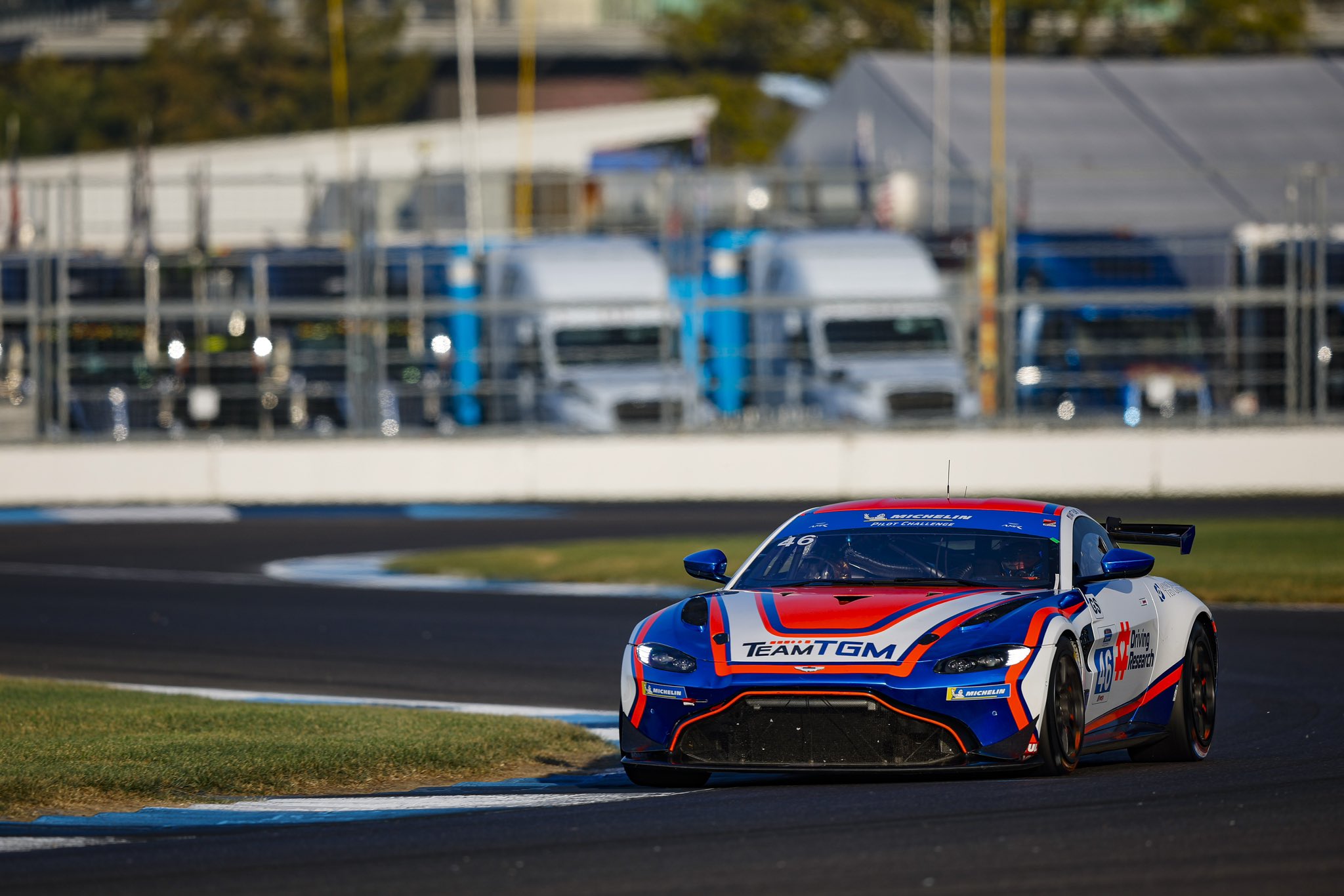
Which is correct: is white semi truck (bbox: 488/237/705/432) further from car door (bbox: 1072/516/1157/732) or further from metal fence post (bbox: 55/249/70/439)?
car door (bbox: 1072/516/1157/732)

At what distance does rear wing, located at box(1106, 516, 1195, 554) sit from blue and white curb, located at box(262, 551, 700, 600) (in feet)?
23.4

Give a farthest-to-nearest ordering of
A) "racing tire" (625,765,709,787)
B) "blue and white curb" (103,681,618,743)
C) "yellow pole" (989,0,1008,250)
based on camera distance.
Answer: "yellow pole" (989,0,1008,250) → "blue and white curb" (103,681,618,743) → "racing tire" (625,765,709,787)

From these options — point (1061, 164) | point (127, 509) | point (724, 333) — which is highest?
point (1061, 164)

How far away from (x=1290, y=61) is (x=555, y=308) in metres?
22.1

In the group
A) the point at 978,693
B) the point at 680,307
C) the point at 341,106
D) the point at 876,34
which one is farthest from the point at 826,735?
the point at 876,34

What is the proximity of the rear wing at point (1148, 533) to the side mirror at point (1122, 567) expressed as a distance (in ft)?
2.51

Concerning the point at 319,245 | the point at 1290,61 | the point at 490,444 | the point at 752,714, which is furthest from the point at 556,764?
the point at 1290,61

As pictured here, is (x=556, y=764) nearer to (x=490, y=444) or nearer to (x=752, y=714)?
(x=752, y=714)

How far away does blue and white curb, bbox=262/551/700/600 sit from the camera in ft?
58.1

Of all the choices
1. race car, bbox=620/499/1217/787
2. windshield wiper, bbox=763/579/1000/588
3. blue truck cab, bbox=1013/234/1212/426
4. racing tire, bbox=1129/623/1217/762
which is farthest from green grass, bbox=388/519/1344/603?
windshield wiper, bbox=763/579/1000/588

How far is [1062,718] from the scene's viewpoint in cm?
824

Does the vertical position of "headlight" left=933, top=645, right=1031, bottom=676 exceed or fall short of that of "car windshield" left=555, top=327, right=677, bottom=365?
it falls short

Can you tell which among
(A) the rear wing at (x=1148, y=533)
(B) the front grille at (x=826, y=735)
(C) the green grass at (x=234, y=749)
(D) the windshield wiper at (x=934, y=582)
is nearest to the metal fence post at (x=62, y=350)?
(C) the green grass at (x=234, y=749)

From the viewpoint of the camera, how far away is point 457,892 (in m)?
6.24
